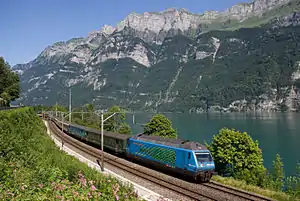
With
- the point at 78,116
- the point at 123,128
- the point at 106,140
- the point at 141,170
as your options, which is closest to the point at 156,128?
the point at 123,128

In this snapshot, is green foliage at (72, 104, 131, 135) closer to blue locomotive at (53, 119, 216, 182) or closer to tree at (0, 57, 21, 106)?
tree at (0, 57, 21, 106)

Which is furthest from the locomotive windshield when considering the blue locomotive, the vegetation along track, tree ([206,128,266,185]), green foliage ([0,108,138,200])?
tree ([206,128,266,185])

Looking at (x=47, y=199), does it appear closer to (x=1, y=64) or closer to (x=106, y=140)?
(x=106, y=140)

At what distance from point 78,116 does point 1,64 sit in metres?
66.1

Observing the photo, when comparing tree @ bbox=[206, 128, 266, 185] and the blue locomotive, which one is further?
tree @ bbox=[206, 128, 266, 185]

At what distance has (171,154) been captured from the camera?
28.5m

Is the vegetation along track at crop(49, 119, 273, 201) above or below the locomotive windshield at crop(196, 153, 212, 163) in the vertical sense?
below

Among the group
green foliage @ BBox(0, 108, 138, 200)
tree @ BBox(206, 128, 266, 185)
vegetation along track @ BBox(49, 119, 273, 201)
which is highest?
green foliage @ BBox(0, 108, 138, 200)

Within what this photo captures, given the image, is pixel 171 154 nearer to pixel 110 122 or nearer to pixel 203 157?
pixel 203 157

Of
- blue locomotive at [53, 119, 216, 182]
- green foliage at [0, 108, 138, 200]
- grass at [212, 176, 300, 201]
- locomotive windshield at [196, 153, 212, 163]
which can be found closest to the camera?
green foliage at [0, 108, 138, 200]

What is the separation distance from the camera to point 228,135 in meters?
60.6

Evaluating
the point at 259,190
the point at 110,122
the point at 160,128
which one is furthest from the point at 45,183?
the point at 110,122

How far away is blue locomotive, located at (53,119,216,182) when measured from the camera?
25.9m

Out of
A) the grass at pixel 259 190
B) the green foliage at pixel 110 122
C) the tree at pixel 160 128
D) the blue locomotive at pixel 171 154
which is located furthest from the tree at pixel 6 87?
the grass at pixel 259 190
